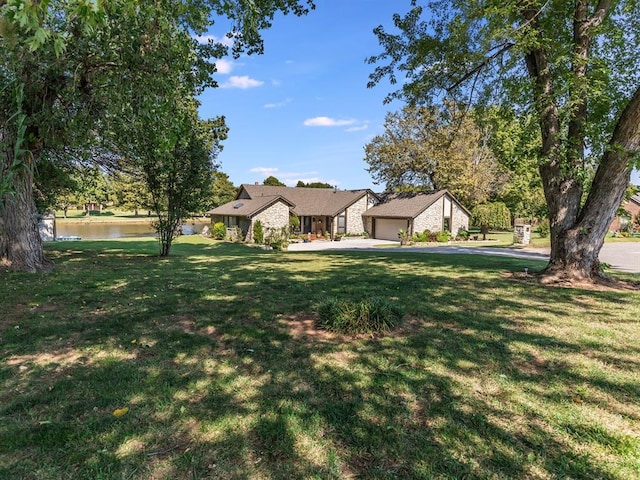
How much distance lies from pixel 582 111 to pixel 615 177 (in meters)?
1.64

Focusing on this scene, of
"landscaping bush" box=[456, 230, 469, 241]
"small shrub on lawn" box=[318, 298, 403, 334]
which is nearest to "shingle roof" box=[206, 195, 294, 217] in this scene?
"landscaping bush" box=[456, 230, 469, 241]

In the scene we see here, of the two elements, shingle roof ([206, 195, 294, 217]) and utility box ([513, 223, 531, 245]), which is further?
shingle roof ([206, 195, 294, 217])

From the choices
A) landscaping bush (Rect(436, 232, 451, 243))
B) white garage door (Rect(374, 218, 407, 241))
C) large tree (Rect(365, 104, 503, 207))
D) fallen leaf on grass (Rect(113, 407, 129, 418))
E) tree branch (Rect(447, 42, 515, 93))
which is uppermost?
large tree (Rect(365, 104, 503, 207))

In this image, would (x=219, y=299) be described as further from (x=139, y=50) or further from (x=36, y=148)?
(x=36, y=148)

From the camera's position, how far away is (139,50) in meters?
5.93

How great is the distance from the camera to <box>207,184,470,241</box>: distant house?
31.5m

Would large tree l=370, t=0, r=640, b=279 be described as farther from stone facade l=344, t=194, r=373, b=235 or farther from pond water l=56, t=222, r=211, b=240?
pond water l=56, t=222, r=211, b=240

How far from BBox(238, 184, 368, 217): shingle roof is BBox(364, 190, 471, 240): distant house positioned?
8.31ft

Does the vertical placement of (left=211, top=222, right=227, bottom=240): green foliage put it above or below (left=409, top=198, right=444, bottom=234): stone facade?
below

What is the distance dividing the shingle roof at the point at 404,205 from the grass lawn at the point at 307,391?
2691cm

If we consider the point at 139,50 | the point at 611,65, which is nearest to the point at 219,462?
the point at 139,50

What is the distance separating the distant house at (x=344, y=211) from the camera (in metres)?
31.5

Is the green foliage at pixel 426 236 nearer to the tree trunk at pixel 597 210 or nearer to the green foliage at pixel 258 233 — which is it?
the green foliage at pixel 258 233

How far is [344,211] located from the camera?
35.4 meters
